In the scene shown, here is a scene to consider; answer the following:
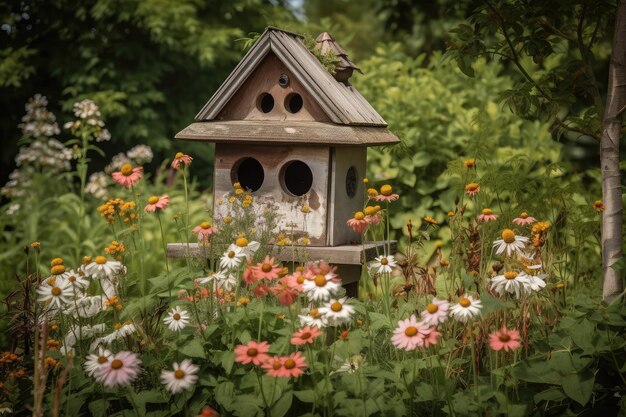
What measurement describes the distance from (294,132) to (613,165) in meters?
1.47

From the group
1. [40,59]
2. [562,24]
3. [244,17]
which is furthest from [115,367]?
[244,17]

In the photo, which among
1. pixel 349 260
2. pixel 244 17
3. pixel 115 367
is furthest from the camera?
pixel 244 17

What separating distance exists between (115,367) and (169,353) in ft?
2.25

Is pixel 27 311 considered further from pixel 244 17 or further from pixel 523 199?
pixel 244 17

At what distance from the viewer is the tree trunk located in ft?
10.3

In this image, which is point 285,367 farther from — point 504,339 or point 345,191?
point 345,191

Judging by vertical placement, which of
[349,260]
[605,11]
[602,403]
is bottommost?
[602,403]

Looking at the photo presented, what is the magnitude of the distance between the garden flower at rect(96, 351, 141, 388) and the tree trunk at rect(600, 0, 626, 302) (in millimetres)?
2110

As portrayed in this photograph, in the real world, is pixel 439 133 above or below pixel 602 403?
above

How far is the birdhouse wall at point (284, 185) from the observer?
11.6 feet

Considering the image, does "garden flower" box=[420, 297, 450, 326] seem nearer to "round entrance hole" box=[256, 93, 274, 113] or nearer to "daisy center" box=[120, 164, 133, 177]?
"daisy center" box=[120, 164, 133, 177]

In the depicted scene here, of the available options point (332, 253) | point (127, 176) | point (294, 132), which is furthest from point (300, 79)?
point (127, 176)

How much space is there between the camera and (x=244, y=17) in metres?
10.4

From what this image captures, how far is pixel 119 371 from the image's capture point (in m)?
2.01
